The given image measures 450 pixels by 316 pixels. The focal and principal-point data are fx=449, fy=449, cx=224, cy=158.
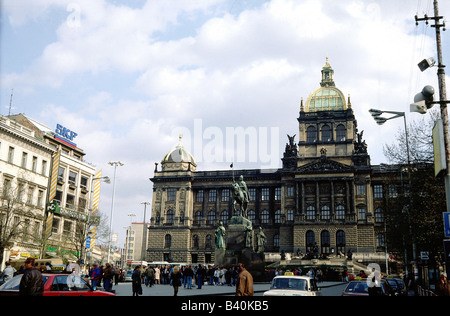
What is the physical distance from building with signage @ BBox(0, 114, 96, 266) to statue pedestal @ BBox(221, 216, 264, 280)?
24.2 m

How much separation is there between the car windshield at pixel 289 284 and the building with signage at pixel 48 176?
1521 inches

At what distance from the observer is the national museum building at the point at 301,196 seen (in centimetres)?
8038

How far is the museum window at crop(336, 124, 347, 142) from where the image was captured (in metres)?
86.2

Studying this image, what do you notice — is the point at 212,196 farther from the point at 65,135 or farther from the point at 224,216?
the point at 65,135

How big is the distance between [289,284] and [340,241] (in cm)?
6737

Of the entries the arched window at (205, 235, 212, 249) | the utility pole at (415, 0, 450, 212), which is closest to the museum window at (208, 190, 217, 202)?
the arched window at (205, 235, 212, 249)

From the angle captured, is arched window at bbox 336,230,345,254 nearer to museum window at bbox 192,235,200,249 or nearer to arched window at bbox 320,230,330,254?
arched window at bbox 320,230,330,254

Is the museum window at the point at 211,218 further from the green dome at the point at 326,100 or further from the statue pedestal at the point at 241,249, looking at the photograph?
the statue pedestal at the point at 241,249

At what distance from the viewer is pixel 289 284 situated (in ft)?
51.4

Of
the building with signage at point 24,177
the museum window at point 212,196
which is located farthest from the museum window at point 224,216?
the building with signage at point 24,177

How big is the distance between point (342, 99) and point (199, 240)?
132ft
